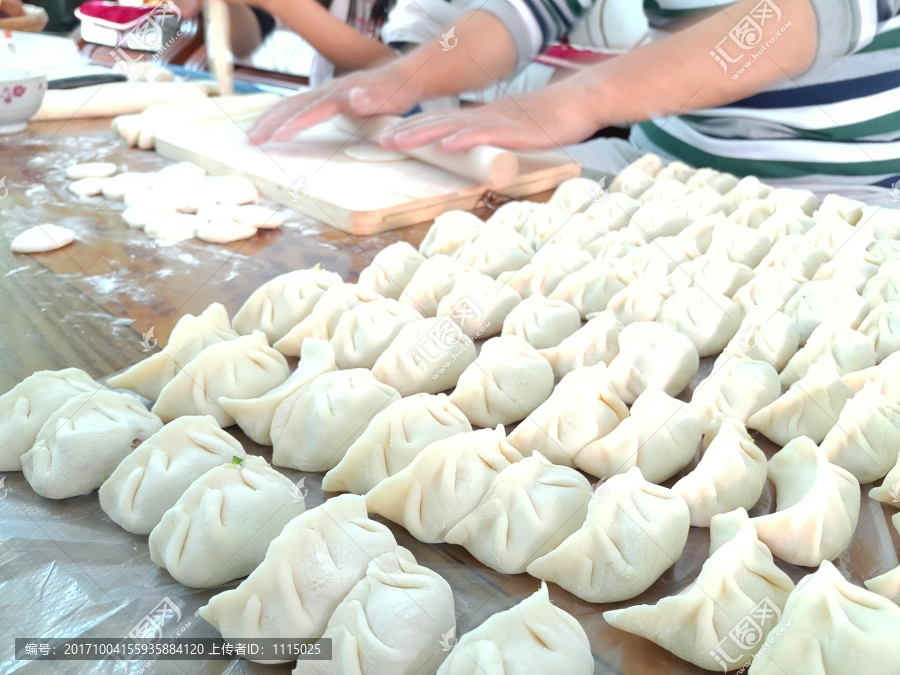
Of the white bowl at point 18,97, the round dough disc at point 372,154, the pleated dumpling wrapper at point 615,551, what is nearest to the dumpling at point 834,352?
the pleated dumpling wrapper at point 615,551

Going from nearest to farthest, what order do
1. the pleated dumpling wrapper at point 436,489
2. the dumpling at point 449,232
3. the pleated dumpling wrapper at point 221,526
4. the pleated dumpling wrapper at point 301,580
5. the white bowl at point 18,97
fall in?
the pleated dumpling wrapper at point 301,580 → the pleated dumpling wrapper at point 221,526 → the pleated dumpling wrapper at point 436,489 → the dumpling at point 449,232 → the white bowl at point 18,97

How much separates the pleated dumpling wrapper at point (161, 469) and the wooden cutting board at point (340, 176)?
1.24m

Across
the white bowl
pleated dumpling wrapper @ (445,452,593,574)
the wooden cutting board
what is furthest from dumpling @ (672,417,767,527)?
the white bowl

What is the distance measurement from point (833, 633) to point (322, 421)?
0.95 meters

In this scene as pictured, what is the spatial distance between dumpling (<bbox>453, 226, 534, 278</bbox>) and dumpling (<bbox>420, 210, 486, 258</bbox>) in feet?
0.16

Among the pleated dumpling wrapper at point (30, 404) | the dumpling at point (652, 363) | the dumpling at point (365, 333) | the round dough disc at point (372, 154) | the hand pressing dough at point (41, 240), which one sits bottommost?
the hand pressing dough at point (41, 240)

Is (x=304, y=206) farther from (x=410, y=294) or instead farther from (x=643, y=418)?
(x=643, y=418)

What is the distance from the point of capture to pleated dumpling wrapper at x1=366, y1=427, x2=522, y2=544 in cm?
133

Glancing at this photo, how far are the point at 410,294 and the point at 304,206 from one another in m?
0.78

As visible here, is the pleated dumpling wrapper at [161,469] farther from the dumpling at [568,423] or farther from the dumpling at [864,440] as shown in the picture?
the dumpling at [864,440]

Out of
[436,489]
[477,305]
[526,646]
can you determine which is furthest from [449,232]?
[526,646]

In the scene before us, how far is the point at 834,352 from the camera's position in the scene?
1.73 metres

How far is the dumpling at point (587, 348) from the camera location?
1.80 meters

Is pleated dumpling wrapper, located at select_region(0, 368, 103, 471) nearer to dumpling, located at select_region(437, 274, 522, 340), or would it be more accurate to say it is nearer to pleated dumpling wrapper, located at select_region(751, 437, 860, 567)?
dumpling, located at select_region(437, 274, 522, 340)
